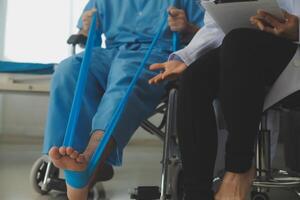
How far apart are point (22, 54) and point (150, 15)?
6.30ft

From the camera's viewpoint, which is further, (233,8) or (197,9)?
(197,9)

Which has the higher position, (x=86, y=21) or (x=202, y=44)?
(x=86, y=21)


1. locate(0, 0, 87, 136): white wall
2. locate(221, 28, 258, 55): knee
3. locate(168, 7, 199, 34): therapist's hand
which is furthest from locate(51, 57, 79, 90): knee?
locate(0, 0, 87, 136): white wall

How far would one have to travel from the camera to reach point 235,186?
2.91 feet

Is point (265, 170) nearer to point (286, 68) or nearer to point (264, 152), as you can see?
point (264, 152)

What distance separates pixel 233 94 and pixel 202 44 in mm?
324

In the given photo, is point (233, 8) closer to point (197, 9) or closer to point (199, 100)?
point (199, 100)

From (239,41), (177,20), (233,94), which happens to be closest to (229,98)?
(233,94)

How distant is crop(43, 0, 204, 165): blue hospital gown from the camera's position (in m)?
1.18

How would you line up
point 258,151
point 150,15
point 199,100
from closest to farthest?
point 199,100, point 258,151, point 150,15

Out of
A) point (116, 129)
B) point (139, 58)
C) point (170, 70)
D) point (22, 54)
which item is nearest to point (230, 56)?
point (170, 70)

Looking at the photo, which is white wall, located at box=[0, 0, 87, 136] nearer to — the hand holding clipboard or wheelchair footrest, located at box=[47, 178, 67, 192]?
wheelchair footrest, located at box=[47, 178, 67, 192]

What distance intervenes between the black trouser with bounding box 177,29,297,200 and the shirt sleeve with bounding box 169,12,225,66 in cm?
10

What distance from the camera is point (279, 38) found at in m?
0.92
